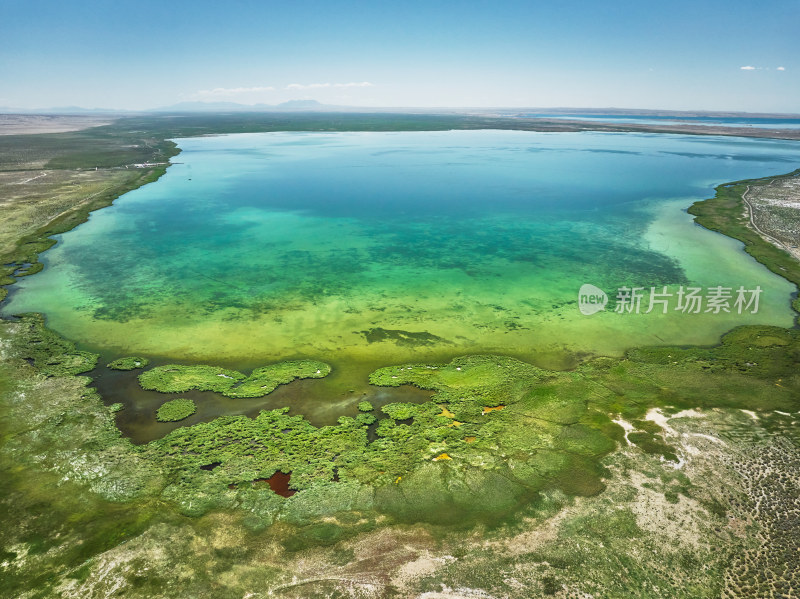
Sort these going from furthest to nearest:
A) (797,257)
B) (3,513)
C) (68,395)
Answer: (797,257) < (68,395) < (3,513)

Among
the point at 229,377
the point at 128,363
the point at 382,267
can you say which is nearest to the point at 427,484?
the point at 229,377

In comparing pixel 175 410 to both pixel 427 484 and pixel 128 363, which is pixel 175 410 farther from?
pixel 427 484

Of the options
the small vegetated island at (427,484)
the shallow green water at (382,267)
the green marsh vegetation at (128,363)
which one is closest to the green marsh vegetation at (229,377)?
the small vegetated island at (427,484)

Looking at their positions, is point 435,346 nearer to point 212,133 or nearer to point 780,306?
point 780,306

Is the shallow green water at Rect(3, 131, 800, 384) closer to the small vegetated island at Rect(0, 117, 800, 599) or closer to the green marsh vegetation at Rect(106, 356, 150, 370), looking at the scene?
the green marsh vegetation at Rect(106, 356, 150, 370)

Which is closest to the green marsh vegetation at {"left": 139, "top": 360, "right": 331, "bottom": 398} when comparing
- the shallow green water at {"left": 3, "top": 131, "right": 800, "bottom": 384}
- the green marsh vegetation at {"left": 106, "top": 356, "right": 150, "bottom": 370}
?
the green marsh vegetation at {"left": 106, "top": 356, "right": 150, "bottom": 370}

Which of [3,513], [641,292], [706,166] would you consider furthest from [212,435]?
[706,166]

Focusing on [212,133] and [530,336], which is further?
[212,133]
